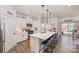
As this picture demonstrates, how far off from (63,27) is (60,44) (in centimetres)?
74

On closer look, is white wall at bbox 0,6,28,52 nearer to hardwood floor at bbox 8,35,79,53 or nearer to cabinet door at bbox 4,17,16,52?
cabinet door at bbox 4,17,16,52

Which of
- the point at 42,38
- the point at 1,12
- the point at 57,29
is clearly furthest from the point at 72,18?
the point at 1,12

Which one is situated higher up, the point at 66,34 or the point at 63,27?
the point at 63,27

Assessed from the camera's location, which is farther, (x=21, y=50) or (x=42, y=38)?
(x=42, y=38)

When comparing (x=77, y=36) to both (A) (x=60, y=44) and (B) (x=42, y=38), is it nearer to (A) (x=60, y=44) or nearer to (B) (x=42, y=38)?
(A) (x=60, y=44)

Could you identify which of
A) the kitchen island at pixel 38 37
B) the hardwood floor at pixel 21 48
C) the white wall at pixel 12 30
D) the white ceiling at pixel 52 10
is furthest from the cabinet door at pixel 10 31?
the kitchen island at pixel 38 37

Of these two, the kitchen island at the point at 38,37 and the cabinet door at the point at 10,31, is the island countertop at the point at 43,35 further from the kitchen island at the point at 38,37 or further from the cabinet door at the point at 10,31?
the cabinet door at the point at 10,31

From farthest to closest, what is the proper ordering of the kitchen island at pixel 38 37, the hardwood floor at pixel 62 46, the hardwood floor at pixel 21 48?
1. the kitchen island at pixel 38 37
2. the hardwood floor at pixel 62 46
3. the hardwood floor at pixel 21 48

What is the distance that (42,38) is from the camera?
3.08m

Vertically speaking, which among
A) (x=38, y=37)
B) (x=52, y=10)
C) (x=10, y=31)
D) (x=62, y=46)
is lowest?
(x=62, y=46)

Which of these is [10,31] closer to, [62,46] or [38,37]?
[38,37]

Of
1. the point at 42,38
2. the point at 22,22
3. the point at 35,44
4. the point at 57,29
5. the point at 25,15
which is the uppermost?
the point at 25,15

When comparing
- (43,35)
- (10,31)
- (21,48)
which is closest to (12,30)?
(10,31)

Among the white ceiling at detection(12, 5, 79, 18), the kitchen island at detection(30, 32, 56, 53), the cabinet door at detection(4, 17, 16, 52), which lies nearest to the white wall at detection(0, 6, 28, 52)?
the cabinet door at detection(4, 17, 16, 52)
